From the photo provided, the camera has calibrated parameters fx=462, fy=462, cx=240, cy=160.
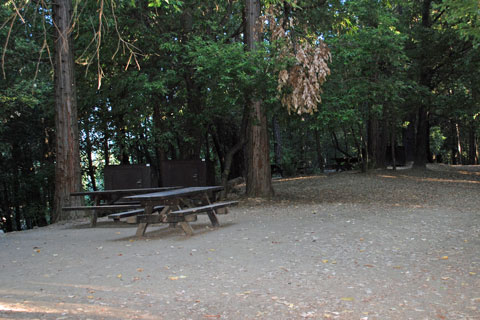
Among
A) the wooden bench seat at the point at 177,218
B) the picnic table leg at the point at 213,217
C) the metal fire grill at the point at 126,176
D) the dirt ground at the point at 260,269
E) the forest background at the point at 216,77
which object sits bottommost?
the dirt ground at the point at 260,269

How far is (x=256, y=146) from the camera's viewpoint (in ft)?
43.6

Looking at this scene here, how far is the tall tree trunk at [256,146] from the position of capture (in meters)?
13.0

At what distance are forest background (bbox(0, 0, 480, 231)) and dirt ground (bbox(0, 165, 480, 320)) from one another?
205 cm

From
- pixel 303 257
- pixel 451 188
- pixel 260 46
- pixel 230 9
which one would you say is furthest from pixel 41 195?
pixel 303 257

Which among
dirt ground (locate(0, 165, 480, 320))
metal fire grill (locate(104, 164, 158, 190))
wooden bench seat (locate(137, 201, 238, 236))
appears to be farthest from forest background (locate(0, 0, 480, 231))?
wooden bench seat (locate(137, 201, 238, 236))

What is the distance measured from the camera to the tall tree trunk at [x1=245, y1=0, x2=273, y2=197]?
1302cm

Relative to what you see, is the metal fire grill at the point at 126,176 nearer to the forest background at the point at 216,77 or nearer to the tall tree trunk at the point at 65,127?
the forest background at the point at 216,77

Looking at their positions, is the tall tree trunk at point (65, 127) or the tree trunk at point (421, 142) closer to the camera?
the tall tree trunk at point (65, 127)

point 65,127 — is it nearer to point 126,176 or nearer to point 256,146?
point 126,176

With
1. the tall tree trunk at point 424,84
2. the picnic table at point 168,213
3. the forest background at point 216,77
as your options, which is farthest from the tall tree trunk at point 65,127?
the tall tree trunk at point 424,84

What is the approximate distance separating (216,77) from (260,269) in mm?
6892

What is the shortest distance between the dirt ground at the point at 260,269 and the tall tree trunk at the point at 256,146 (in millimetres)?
3240

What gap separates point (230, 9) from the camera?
1606 centimetres

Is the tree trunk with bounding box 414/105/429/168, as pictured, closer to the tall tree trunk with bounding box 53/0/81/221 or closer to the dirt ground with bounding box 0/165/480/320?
the dirt ground with bounding box 0/165/480/320
